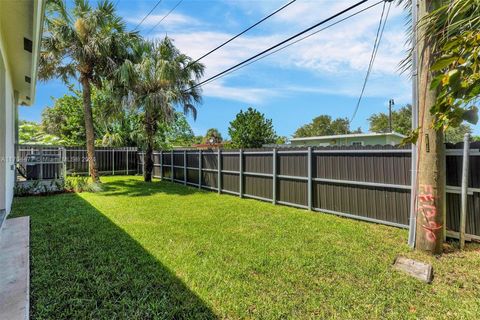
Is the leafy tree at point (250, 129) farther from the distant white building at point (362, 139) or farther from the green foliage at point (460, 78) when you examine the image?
the green foliage at point (460, 78)

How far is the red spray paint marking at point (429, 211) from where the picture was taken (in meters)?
3.60

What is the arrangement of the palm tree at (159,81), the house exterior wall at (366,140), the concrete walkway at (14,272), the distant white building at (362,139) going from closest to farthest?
the concrete walkway at (14,272) < the palm tree at (159,81) < the distant white building at (362,139) < the house exterior wall at (366,140)

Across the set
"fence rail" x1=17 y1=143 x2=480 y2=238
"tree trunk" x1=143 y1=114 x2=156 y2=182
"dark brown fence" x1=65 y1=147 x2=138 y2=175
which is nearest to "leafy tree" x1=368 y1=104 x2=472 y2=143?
"fence rail" x1=17 y1=143 x2=480 y2=238

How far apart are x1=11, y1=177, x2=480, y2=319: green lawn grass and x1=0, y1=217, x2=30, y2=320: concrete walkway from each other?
0.34ft

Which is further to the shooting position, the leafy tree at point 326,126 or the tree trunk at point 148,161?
the leafy tree at point 326,126

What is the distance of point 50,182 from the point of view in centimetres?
961

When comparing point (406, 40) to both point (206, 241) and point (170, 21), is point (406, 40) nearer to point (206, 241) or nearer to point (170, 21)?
point (206, 241)

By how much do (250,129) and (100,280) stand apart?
2195cm

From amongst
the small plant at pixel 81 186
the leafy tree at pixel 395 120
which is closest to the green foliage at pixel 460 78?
the small plant at pixel 81 186

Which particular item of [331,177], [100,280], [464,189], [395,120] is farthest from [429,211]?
[395,120]

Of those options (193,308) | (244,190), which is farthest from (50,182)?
(193,308)

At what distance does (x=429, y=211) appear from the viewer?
3627 mm

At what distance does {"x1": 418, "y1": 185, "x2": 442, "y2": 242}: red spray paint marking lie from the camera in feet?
11.8

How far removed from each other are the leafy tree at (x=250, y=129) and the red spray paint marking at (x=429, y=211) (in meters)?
20.5
